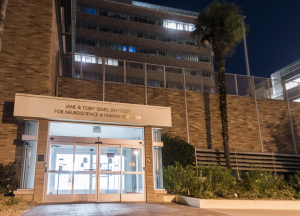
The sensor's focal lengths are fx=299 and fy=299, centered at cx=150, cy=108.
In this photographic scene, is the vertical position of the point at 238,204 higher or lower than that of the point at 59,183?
lower

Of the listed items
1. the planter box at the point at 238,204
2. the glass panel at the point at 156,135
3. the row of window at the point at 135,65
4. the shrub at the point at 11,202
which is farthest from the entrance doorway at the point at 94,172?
the row of window at the point at 135,65

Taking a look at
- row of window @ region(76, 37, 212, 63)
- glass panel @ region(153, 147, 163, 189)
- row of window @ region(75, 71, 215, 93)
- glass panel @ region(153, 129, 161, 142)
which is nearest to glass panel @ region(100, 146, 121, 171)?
glass panel @ region(153, 147, 163, 189)

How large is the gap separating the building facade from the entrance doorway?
0.13 feet

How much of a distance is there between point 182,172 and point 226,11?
1021 centimetres

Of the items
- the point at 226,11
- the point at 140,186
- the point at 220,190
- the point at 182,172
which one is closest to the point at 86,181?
the point at 140,186

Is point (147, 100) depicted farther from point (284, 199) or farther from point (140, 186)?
point (284, 199)

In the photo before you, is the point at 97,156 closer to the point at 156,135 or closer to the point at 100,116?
the point at 100,116

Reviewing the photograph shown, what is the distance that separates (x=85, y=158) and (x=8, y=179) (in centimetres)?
294

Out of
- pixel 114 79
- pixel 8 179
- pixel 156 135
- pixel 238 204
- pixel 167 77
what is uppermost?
pixel 167 77

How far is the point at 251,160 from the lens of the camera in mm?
18797

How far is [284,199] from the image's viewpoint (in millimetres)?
12797

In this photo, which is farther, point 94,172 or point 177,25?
point 177,25

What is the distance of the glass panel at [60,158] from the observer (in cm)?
1155

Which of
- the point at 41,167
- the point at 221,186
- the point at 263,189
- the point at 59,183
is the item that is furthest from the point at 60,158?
the point at 263,189
